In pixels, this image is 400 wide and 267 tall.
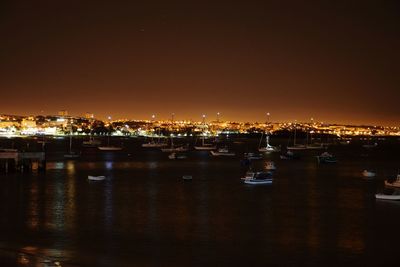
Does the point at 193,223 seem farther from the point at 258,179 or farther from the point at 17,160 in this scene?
the point at 17,160

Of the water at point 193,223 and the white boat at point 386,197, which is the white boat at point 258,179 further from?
the white boat at point 386,197

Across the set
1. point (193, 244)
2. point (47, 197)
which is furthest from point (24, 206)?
point (193, 244)

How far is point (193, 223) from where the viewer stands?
1211 inches

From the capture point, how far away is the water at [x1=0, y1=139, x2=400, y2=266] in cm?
2298

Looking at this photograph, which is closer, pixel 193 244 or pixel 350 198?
pixel 193 244

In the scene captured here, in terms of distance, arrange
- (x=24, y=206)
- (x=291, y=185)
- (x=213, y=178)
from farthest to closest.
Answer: (x=213, y=178) → (x=291, y=185) → (x=24, y=206)

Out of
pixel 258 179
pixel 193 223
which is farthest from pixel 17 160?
pixel 193 223

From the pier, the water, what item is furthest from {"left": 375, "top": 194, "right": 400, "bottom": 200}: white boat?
the pier

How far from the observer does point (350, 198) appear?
42562 mm

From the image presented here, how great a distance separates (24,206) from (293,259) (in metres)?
19.1

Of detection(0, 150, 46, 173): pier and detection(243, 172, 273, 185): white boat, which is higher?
detection(0, 150, 46, 173): pier

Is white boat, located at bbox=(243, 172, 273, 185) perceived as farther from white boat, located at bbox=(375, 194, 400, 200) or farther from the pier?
the pier

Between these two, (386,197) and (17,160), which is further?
(17,160)

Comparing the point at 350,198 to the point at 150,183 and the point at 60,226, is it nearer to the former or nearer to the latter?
the point at 150,183
